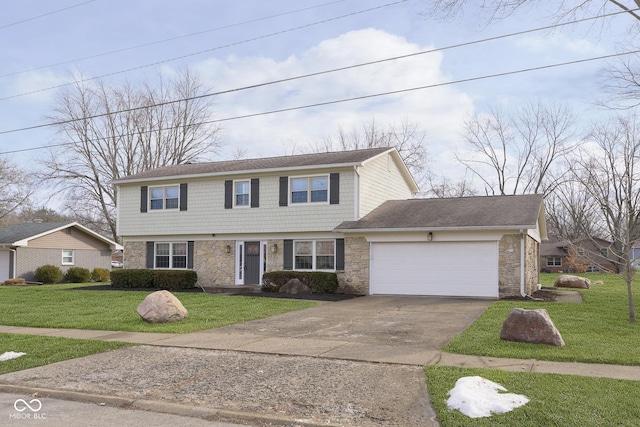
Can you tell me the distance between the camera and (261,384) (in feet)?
23.2

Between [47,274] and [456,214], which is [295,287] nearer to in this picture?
[456,214]

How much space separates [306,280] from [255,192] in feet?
15.4

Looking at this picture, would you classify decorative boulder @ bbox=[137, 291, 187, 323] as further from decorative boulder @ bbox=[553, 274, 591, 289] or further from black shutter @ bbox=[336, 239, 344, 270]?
decorative boulder @ bbox=[553, 274, 591, 289]

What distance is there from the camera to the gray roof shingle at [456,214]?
1803cm

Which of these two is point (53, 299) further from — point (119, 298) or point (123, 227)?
point (123, 227)

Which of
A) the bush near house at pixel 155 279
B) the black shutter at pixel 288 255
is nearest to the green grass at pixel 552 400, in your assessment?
the black shutter at pixel 288 255

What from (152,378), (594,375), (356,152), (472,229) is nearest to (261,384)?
(152,378)

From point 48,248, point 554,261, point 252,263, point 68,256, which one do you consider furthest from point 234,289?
point 554,261

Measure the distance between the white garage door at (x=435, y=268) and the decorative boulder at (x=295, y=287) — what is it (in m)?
2.45

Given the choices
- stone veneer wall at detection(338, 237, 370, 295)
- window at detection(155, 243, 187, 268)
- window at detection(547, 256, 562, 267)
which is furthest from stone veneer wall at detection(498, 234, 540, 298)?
window at detection(547, 256, 562, 267)

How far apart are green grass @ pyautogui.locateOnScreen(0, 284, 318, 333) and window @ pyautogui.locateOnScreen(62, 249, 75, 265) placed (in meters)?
14.5

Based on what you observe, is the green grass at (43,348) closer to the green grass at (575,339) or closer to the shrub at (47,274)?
the green grass at (575,339)

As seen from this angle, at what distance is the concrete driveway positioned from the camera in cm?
902

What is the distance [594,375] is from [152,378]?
5.91m
